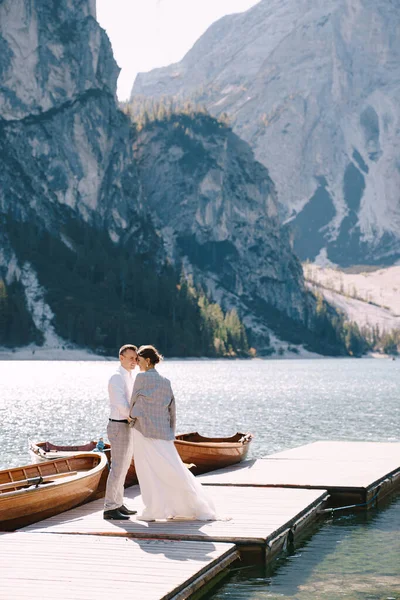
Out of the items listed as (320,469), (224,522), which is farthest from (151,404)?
(320,469)

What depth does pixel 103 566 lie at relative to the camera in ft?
60.1

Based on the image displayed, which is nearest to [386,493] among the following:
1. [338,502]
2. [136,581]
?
[338,502]

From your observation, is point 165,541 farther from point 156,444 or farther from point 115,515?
point 115,515

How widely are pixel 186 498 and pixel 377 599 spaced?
5.69 m

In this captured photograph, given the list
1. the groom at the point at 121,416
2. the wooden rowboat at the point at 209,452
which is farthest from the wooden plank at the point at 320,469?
the groom at the point at 121,416

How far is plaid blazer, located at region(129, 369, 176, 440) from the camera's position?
875 inches

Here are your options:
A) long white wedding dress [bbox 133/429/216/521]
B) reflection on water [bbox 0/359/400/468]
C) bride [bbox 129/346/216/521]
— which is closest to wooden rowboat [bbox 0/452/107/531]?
long white wedding dress [bbox 133/429/216/521]

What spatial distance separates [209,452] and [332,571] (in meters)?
13.4

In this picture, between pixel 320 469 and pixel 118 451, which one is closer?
pixel 118 451

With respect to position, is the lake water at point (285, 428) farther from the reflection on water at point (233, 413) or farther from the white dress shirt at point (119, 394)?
the white dress shirt at point (119, 394)

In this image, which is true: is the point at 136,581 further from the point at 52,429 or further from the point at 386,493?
the point at 52,429

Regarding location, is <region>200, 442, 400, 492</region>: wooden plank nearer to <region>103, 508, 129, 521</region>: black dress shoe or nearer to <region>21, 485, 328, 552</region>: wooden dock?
<region>21, 485, 328, 552</region>: wooden dock

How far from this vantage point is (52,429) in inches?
2751

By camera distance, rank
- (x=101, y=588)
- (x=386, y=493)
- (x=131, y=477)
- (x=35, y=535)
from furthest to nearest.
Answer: (x=386, y=493) → (x=131, y=477) → (x=35, y=535) → (x=101, y=588)
